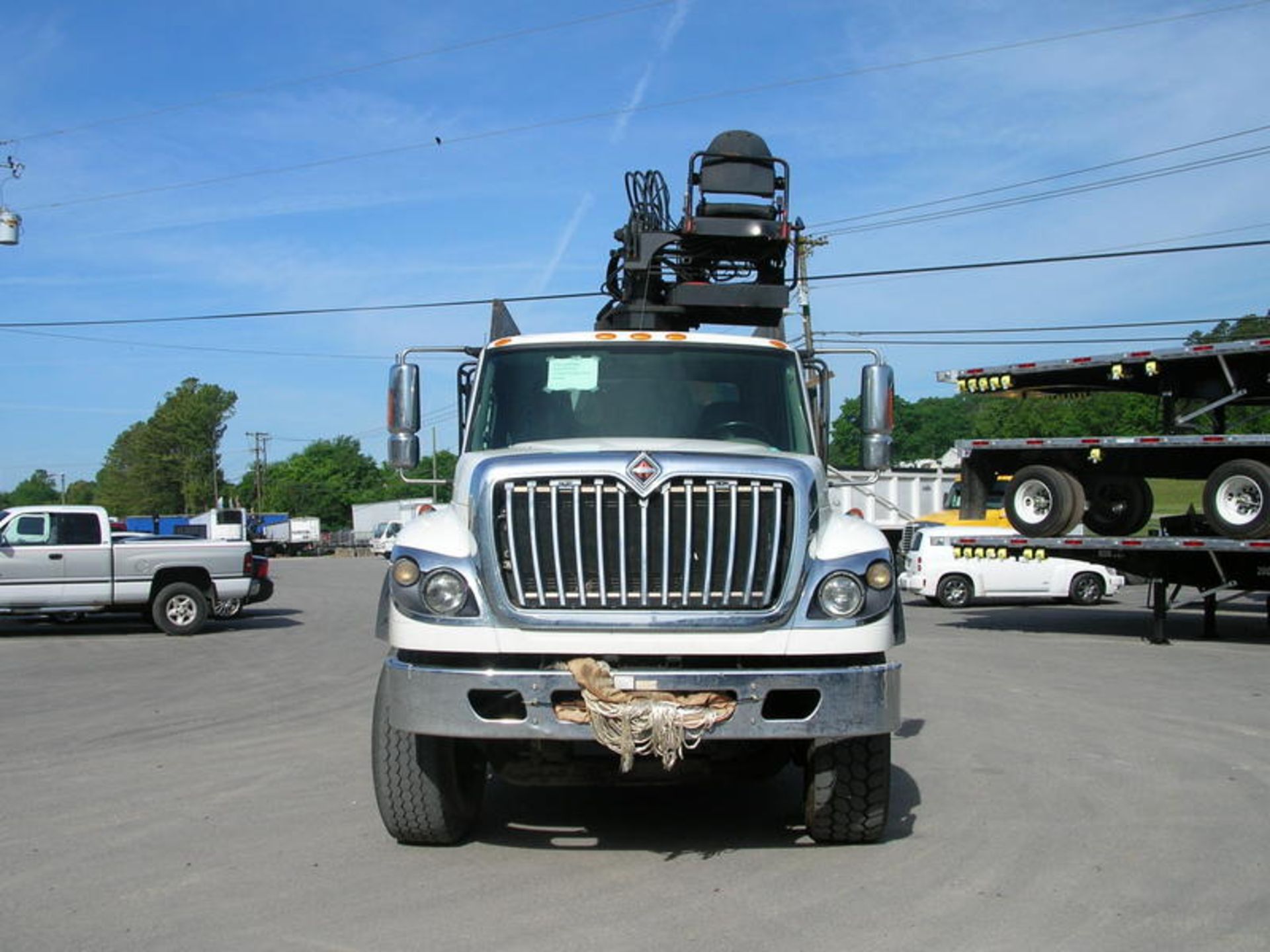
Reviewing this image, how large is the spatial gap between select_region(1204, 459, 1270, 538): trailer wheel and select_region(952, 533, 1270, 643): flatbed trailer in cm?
19

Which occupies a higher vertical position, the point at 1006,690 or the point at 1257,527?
the point at 1257,527

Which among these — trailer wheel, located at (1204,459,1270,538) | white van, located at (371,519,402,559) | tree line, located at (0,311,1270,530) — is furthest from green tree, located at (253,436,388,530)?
trailer wheel, located at (1204,459,1270,538)

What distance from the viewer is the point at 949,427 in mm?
117938

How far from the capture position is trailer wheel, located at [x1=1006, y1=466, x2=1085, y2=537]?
17.0 metres

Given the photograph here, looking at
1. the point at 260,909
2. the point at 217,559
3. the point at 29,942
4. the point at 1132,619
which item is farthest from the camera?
the point at 1132,619

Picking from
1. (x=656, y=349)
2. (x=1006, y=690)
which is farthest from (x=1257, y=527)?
(x=656, y=349)

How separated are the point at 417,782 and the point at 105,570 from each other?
45.5 feet

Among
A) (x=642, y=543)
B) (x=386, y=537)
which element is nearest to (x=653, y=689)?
(x=642, y=543)

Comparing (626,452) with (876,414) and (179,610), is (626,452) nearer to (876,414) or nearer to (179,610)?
(876,414)

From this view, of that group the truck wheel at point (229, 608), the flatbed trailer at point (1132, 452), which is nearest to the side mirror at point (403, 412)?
the flatbed trailer at point (1132, 452)

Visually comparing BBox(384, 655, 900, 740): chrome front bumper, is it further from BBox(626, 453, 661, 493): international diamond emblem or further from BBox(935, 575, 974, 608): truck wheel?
BBox(935, 575, 974, 608): truck wheel

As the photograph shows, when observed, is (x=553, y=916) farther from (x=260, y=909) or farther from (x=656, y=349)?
(x=656, y=349)

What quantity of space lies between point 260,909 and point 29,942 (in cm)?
83

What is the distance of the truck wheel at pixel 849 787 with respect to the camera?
225 inches
